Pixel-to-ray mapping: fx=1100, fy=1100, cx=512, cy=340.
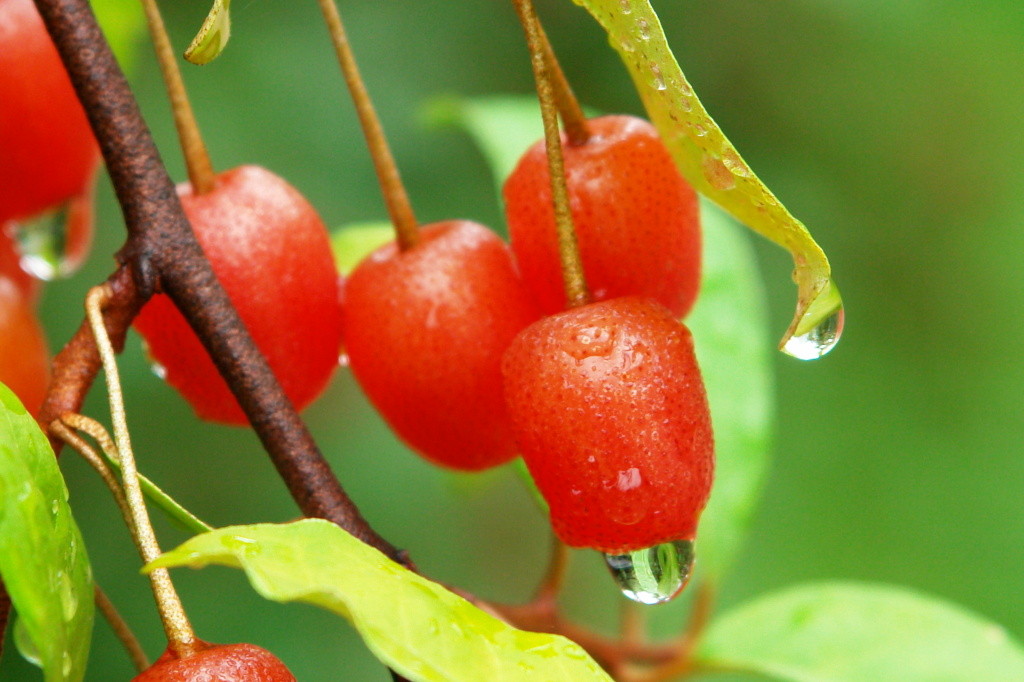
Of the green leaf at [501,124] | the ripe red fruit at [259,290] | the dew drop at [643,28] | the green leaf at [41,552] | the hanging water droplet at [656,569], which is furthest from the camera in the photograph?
the green leaf at [501,124]

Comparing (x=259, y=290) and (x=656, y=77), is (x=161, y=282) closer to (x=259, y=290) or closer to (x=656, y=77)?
(x=259, y=290)

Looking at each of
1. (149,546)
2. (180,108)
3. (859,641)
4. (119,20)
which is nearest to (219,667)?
(149,546)

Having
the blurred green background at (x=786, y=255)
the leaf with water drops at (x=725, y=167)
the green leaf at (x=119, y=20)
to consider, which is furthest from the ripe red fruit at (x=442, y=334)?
the blurred green background at (x=786, y=255)

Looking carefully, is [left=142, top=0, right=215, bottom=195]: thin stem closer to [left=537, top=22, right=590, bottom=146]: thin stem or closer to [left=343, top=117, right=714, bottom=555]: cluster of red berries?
[left=343, top=117, right=714, bottom=555]: cluster of red berries

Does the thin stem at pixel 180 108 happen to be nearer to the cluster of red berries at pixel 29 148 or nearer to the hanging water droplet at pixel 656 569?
the cluster of red berries at pixel 29 148

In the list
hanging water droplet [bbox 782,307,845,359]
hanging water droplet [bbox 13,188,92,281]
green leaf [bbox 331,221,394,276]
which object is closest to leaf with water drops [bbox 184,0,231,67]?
hanging water droplet [bbox 782,307,845,359]

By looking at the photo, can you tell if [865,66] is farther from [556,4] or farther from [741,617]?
[741,617]

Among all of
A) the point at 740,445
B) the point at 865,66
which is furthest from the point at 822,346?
the point at 865,66
